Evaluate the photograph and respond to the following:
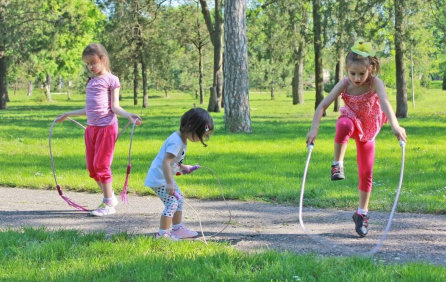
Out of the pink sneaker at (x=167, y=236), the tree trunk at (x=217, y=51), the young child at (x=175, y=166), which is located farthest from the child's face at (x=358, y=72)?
the tree trunk at (x=217, y=51)

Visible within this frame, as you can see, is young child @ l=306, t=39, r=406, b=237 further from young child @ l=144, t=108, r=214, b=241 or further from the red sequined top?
young child @ l=144, t=108, r=214, b=241

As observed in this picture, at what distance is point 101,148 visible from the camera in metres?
6.62

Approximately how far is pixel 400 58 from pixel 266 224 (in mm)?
18433

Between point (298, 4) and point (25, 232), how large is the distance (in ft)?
70.9

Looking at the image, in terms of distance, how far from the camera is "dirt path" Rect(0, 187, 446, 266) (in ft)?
16.6

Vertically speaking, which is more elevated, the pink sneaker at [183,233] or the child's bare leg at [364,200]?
the child's bare leg at [364,200]

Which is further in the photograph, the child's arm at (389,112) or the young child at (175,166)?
the young child at (175,166)

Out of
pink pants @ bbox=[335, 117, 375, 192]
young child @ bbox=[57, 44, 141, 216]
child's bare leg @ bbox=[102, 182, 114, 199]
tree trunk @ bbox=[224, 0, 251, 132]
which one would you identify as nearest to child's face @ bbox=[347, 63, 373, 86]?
pink pants @ bbox=[335, 117, 375, 192]

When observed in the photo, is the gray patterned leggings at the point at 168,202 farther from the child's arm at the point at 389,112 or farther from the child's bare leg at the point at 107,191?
the child's arm at the point at 389,112

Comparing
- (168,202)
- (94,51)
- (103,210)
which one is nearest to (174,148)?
(168,202)

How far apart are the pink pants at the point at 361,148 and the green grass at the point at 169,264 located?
4.64 feet

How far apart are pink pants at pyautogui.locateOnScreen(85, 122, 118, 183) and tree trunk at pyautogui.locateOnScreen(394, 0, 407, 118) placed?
15792 millimetres

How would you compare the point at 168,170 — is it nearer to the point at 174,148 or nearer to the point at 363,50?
the point at 174,148

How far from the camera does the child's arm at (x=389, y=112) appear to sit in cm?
488
